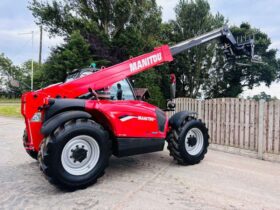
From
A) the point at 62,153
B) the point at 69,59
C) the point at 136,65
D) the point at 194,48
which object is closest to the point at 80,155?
the point at 62,153

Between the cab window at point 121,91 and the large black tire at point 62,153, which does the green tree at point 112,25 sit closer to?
the cab window at point 121,91

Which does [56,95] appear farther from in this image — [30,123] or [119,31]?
[119,31]

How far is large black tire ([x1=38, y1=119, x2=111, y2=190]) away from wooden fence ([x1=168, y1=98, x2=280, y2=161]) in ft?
13.1

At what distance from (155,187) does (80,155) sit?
123cm

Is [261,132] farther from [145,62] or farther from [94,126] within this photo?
[94,126]

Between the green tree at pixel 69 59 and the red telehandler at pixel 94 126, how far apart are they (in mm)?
12556

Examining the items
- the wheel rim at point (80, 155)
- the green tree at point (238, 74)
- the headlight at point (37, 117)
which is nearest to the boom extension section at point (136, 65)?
the headlight at point (37, 117)

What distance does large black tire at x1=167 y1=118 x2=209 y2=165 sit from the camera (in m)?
4.89

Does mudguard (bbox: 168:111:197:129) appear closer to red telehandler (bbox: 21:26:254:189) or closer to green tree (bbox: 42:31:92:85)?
red telehandler (bbox: 21:26:254:189)

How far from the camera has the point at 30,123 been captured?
3.97 metres

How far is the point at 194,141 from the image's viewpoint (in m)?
5.24

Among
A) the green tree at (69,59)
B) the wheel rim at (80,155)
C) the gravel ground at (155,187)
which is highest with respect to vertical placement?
the green tree at (69,59)

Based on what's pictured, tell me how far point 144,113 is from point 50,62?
50.4 ft

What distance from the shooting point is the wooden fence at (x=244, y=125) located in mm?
5824
